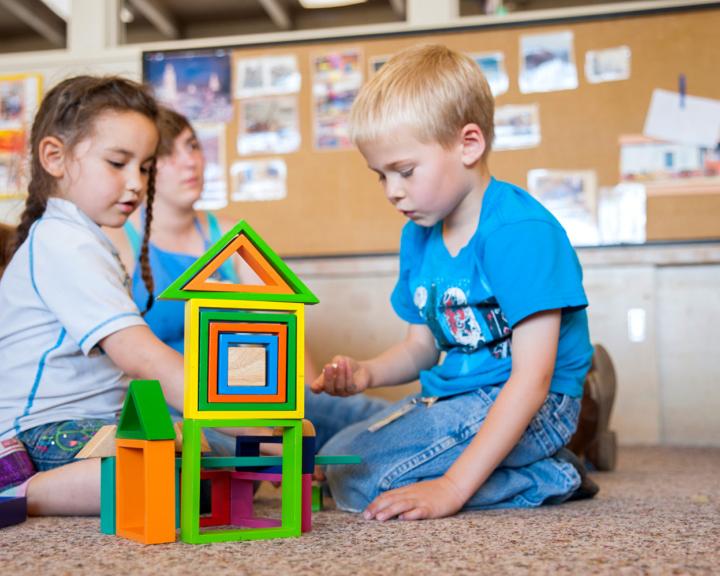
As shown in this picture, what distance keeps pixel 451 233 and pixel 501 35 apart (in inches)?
43.1

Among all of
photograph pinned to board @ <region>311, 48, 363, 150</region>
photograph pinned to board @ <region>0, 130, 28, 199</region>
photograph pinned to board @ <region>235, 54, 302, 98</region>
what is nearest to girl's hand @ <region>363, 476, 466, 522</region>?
photograph pinned to board @ <region>311, 48, 363, 150</region>

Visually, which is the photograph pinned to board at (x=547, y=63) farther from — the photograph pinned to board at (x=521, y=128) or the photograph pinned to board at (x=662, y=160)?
the photograph pinned to board at (x=662, y=160)

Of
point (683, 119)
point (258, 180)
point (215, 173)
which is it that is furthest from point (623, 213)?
point (215, 173)

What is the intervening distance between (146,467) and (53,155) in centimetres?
59

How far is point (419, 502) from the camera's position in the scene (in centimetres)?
99

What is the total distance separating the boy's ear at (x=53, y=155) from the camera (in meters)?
1.22

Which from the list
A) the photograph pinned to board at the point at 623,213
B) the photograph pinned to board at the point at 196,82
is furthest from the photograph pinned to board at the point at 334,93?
the photograph pinned to board at the point at 623,213

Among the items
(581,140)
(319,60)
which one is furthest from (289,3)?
(581,140)

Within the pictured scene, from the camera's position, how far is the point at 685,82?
208cm

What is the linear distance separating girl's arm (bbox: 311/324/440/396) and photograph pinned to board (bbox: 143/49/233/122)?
3.76 ft

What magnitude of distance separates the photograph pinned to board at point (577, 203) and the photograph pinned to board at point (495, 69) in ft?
0.84

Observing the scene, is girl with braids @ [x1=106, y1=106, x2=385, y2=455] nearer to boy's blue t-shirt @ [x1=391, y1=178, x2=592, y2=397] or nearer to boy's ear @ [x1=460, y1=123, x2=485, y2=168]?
boy's blue t-shirt @ [x1=391, y1=178, x2=592, y2=397]

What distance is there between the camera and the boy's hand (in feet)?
3.63

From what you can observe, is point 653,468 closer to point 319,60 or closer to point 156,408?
point 156,408
